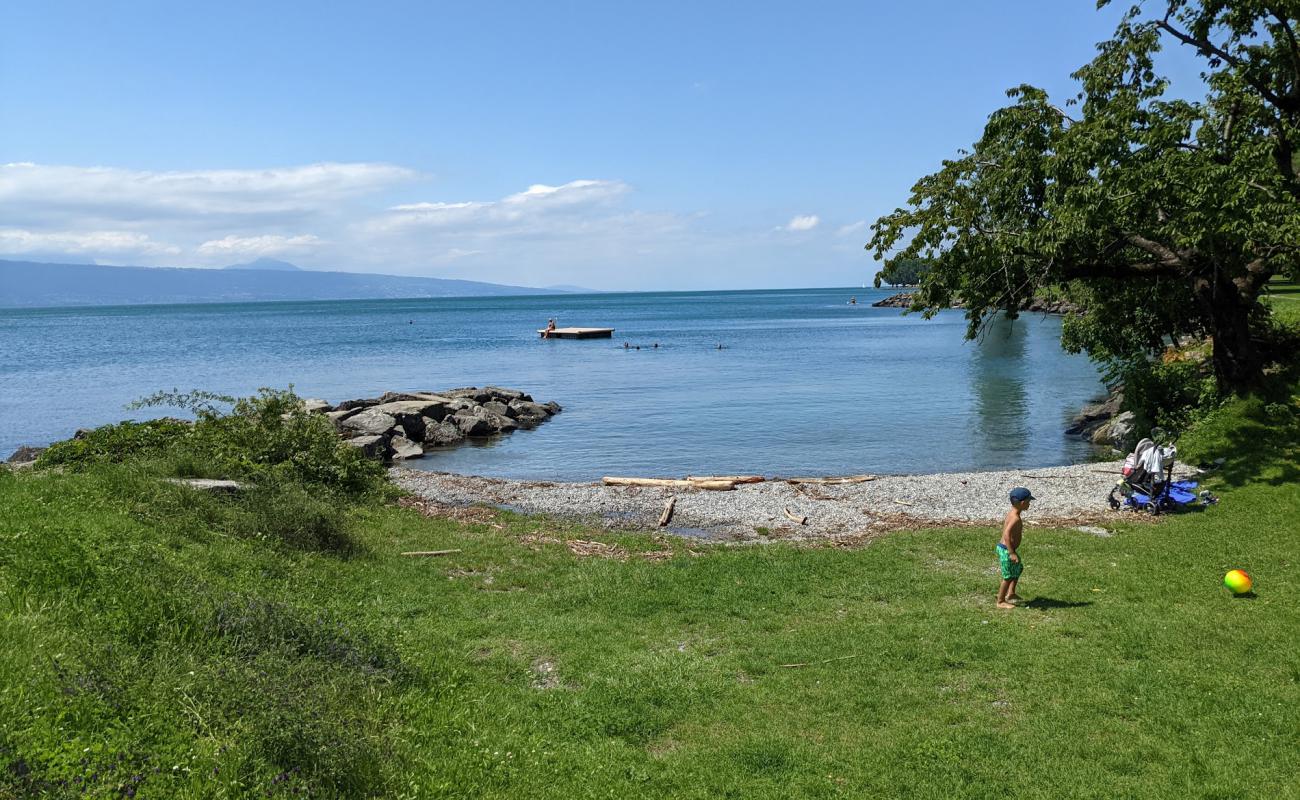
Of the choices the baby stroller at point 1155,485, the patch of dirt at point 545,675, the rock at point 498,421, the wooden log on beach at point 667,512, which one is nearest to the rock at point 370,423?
the rock at point 498,421

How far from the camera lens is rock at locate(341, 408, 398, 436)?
105 feet

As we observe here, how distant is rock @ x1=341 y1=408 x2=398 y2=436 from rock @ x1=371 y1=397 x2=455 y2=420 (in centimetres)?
84

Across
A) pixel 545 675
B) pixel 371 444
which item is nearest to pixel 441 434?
pixel 371 444

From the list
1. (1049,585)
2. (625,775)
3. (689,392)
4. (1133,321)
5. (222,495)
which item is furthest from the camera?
(689,392)

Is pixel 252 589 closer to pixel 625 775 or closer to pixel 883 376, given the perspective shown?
pixel 625 775

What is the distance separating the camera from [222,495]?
1473 centimetres

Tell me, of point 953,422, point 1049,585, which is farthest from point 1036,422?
point 1049,585

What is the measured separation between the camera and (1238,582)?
38.4 feet

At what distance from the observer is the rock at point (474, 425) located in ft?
120

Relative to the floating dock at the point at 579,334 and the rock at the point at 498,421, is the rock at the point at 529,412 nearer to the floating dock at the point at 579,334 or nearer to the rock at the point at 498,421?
the rock at the point at 498,421

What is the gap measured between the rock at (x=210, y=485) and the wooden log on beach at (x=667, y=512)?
862 centimetres

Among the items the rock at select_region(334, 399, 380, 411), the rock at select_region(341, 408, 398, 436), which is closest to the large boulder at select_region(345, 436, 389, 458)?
the rock at select_region(341, 408, 398, 436)

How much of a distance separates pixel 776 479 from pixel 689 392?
2381 cm

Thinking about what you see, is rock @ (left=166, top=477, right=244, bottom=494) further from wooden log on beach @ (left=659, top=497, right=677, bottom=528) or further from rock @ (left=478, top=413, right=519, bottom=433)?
rock @ (left=478, top=413, right=519, bottom=433)
